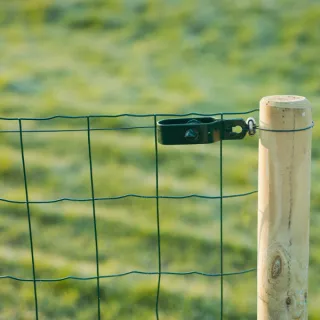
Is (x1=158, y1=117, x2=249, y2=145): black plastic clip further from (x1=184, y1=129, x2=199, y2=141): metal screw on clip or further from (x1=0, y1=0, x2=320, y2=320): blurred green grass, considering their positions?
(x1=0, y1=0, x2=320, y2=320): blurred green grass

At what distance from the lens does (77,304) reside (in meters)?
2.68

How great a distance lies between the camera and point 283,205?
158 cm

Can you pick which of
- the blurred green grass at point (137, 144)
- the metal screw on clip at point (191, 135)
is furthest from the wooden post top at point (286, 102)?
the blurred green grass at point (137, 144)

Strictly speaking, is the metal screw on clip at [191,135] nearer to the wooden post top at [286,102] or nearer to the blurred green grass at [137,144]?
the wooden post top at [286,102]

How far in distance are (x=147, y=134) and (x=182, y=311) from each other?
2.04 m

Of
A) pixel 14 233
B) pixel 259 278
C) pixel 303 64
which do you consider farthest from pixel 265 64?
pixel 259 278

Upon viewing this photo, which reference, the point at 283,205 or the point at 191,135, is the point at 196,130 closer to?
the point at 191,135

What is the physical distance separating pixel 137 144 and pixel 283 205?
2.80 m

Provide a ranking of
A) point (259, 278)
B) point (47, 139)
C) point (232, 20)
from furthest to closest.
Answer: point (232, 20) → point (47, 139) → point (259, 278)

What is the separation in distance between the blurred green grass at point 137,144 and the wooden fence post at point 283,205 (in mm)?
982

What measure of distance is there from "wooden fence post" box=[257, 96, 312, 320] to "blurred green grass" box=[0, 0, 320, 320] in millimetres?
982

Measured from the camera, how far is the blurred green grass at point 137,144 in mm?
2791

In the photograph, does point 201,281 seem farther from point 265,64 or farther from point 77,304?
point 265,64

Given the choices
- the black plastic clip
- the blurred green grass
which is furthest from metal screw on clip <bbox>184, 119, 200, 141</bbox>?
the blurred green grass
